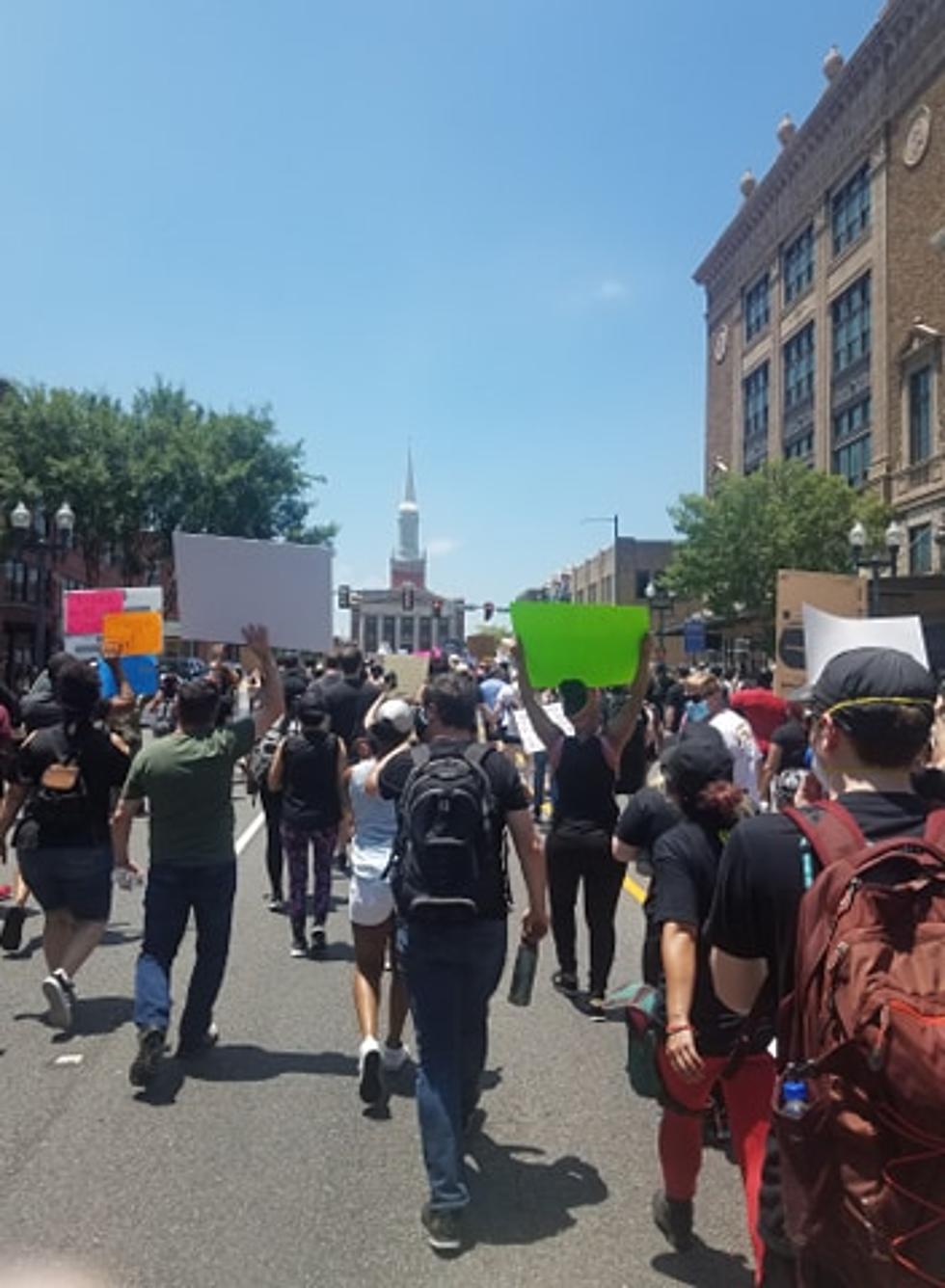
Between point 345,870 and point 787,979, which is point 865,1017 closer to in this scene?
point 787,979

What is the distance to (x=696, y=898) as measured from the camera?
391 centimetres

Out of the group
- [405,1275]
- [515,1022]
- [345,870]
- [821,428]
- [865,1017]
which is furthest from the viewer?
[821,428]

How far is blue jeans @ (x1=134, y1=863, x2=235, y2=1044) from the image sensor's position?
567 cm

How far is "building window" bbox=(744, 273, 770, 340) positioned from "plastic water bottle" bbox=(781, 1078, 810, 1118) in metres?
53.3

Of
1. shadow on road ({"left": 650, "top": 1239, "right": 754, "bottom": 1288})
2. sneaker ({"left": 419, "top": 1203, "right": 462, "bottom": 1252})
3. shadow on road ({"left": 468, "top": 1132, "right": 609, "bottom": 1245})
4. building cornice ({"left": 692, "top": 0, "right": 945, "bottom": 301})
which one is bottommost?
shadow on road ({"left": 468, "top": 1132, "right": 609, "bottom": 1245})

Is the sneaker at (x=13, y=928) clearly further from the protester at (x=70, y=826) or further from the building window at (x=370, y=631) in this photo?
the building window at (x=370, y=631)

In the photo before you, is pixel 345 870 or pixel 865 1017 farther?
pixel 345 870

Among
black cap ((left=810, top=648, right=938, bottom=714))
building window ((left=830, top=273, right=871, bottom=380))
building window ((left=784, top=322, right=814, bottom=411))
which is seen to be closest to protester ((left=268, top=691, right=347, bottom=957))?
black cap ((left=810, top=648, right=938, bottom=714))

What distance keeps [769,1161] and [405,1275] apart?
5.32 ft

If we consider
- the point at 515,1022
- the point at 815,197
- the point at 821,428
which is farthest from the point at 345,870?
the point at 815,197

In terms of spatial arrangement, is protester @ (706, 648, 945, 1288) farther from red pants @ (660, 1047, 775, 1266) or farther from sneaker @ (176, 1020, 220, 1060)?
sneaker @ (176, 1020, 220, 1060)

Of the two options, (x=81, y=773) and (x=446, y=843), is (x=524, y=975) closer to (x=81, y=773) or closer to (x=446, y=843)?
(x=446, y=843)

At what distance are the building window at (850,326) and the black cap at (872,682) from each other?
138ft

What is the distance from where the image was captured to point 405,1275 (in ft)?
11.9
